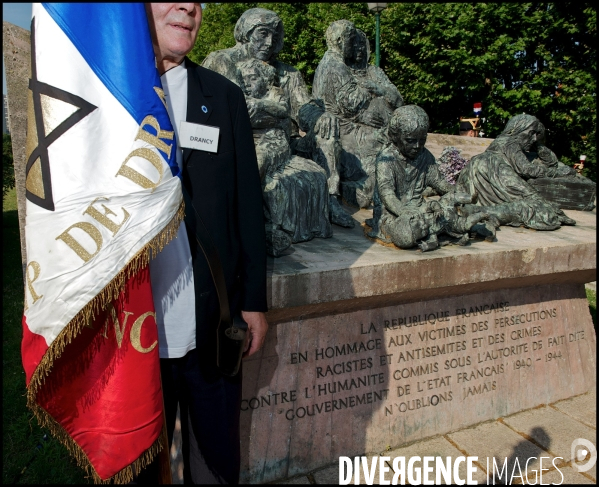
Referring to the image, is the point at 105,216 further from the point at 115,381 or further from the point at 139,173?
the point at 115,381

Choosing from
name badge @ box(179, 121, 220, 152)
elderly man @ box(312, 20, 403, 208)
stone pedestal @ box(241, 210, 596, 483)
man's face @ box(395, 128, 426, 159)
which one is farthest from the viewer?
elderly man @ box(312, 20, 403, 208)

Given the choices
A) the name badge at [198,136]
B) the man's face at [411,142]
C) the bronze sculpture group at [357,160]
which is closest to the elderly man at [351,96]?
the bronze sculpture group at [357,160]

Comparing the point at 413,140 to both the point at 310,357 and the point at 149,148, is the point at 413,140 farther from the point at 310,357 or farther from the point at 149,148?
the point at 149,148

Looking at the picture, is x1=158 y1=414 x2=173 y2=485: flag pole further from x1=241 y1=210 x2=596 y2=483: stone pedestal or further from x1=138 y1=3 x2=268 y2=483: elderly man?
x1=241 y1=210 x2=596 y2=483: stone pedestal

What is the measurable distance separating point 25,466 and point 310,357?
185 centimetres

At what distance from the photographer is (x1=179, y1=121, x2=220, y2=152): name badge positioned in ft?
5.47

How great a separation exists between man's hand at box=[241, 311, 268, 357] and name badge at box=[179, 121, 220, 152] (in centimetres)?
67

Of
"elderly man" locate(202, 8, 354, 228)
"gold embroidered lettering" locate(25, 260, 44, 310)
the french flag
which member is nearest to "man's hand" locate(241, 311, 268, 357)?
the french flag

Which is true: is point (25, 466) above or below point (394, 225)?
below

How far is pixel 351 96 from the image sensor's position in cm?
473

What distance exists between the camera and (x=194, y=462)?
1882mm

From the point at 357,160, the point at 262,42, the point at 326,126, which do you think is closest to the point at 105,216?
the point at 262,42

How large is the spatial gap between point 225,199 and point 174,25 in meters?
0.64

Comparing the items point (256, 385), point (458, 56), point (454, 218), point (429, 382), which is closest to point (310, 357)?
point (256, 385)
